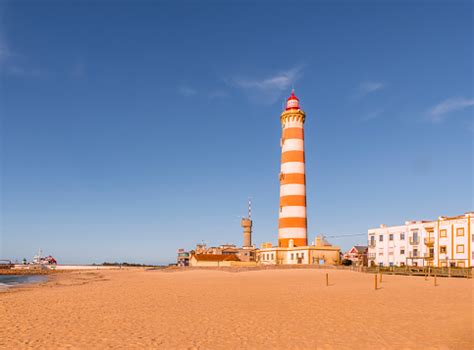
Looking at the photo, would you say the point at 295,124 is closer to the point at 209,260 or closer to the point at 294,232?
the point at 294,232

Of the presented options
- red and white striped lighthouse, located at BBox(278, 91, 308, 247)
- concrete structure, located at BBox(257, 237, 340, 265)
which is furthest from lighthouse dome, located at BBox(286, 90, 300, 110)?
concrete structure, located at BBox(257, 237, 340, 265)

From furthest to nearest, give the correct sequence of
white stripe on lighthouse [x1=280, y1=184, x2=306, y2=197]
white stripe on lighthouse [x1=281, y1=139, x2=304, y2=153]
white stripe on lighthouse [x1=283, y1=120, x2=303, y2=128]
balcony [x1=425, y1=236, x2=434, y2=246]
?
balcony [x1=425, y1=236, x2=434, y2=246] < white stripe on lighthouse [x1=283, y1=120, x2=303, y2=128] < white stripe on lighthouse [x1=281, y1=139, x2=304, y2=153] < white stripe on lighthouse [x1=280, y1=184, x2=306, y2=197]

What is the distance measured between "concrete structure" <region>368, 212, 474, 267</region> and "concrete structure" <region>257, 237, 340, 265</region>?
15.8 meters

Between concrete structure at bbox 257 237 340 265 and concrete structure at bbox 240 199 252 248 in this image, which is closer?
concrete structure at bbox 257 237 340 265

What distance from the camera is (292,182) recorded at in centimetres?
5231

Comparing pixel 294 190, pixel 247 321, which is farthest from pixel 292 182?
pixel 247 321

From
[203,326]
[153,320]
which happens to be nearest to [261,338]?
[203,326]

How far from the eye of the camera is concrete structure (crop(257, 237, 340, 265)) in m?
49.7

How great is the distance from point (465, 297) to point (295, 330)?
13.4 metres

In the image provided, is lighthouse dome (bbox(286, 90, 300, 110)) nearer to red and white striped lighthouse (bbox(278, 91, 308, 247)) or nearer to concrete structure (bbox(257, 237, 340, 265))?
red and white striped lighthouse (bbox(278, 91, 308, 247))

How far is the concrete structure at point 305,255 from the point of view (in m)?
49.7

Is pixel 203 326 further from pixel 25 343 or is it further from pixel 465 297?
pixel 465 297

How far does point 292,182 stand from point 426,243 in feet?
78.6

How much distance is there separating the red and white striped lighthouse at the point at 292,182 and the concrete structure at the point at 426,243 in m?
20.9
